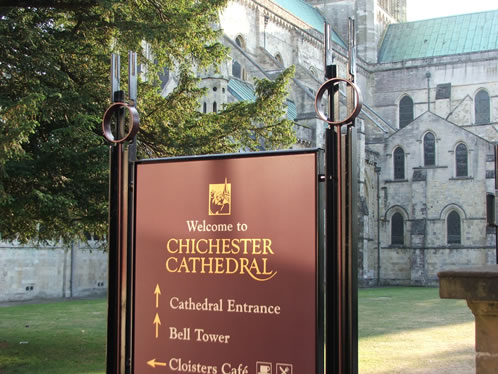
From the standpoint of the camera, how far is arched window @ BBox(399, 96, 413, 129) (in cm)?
5241

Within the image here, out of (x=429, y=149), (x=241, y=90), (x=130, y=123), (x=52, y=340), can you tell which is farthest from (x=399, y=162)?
(x=130, y=123)

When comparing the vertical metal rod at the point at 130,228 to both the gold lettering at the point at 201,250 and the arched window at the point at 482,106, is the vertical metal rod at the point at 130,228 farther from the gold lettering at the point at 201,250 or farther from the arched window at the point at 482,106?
the arched window at the point at 482,106

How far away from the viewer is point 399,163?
137 feet

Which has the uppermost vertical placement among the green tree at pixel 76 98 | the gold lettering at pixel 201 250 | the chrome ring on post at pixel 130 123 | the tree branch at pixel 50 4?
the tree branch at pixel 50 4

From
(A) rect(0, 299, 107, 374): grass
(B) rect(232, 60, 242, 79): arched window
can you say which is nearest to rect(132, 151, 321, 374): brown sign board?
(A) rect(0, 299, 107, 374): grass

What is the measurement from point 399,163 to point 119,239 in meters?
39.3

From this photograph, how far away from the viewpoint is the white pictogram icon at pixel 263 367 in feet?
10.5

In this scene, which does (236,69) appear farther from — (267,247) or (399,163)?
(267,247)

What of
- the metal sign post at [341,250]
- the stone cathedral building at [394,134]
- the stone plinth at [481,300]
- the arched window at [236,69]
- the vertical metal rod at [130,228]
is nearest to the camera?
the stone plinth at [481,300]

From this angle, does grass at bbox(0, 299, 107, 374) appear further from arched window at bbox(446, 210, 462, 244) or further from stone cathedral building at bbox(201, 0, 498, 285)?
arched window at bbox(446, 210, 462, 244)

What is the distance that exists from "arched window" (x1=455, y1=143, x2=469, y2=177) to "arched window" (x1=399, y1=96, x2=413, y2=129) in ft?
40.1

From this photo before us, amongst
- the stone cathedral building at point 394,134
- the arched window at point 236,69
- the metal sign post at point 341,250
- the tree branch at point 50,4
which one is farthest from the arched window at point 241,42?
the metal sign post at point 341,250

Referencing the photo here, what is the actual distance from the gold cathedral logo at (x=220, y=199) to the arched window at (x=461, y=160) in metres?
38.7

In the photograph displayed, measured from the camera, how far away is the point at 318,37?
46406 mm
